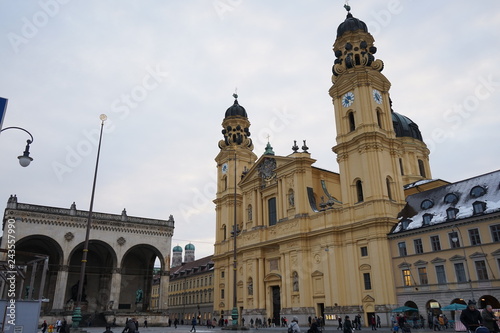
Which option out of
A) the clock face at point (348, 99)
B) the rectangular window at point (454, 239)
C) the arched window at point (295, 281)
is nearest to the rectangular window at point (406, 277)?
the rectangular window at point (454, 239)

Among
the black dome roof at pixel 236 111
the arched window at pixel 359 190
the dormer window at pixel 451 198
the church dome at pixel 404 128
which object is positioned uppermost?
the black dome roof at pixel 236 111

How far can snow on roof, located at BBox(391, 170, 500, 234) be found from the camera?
32562 mm

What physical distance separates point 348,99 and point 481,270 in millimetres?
22154

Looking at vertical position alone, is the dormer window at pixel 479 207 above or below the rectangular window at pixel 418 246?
above

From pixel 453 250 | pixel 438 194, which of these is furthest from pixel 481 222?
pixel 438 194

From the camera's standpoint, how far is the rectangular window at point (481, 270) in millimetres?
29664

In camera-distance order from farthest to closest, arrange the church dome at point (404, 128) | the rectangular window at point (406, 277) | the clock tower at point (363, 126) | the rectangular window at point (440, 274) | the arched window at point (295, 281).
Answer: the church dome at point (404, 128)
the arched window at point (295, 281)
the clock tower at point (363, 126)
the rectangular window at point (406, 277)
the rectangular window at point (440, 274)

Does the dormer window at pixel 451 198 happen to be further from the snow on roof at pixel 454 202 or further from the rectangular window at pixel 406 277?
the rectangular window at pixel 406 277

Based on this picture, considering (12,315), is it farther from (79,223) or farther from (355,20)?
(355,20)

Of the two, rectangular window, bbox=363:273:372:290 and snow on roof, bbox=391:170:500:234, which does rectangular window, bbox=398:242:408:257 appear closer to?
snow on roof, bbox=391:170:500:234

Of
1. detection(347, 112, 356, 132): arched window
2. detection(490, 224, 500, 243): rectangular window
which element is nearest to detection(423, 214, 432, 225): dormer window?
detection(490, 224, 500, 243): rectangular window

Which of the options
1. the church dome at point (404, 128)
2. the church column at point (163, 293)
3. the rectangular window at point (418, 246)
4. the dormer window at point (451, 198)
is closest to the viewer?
the rectangular window at point (418, 246)

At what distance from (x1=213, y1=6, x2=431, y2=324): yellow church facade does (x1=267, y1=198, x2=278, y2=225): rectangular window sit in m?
0.12

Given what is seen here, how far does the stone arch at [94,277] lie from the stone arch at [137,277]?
1917 mm
